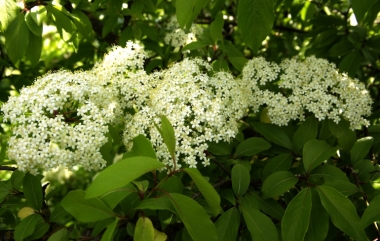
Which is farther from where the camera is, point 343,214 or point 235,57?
point 235,57

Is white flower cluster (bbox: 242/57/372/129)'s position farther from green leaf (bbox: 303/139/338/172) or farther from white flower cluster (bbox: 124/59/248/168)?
green leaf (bbox: 303/139/338/172)

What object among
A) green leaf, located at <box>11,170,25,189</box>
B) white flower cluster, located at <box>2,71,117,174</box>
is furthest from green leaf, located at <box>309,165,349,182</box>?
green leaf, located at <box>11,170,25,189</box>

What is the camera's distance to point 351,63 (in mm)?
3424

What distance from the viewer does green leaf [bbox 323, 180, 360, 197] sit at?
2.15 meters

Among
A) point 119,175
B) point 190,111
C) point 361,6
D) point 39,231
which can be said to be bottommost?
point 39,231

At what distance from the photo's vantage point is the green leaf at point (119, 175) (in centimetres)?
143

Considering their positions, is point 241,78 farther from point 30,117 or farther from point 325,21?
point 30,117

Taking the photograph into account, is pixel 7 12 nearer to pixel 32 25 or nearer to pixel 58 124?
pixel 32 25

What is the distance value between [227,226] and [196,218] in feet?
1.30

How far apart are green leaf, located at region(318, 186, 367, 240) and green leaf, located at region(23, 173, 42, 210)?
4.80 feet

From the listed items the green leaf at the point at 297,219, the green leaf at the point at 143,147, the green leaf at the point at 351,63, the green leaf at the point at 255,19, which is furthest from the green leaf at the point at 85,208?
the green leaf at the point at 351,63

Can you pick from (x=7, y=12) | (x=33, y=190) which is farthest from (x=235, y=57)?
(x=33, y=190)

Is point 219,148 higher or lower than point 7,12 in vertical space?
lower

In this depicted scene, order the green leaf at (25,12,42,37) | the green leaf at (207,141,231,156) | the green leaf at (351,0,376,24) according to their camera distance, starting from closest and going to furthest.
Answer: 1. the green leaf at (351,0,376,24)
2. the green leaf at (207,141,231,156)
3. the green leaf at (25,12,42,37)
